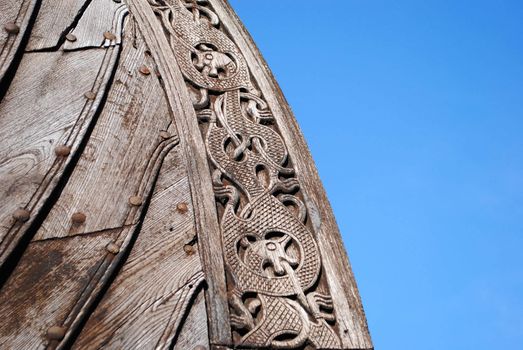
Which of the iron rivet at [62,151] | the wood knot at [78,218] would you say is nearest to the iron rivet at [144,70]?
the iron rivet at [62,151]

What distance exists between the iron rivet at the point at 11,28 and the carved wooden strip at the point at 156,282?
2.57ft

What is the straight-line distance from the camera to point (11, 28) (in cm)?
263

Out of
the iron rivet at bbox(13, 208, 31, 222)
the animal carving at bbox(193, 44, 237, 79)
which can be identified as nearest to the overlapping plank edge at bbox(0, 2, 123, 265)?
the iron rivet at bbox(13, 208, 31, 222)

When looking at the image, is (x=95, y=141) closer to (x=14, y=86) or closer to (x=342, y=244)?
(x=14, y=86)

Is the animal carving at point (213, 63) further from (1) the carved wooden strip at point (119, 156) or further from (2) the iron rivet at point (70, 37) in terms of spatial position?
(2) the iron rivet at point (70, 37)

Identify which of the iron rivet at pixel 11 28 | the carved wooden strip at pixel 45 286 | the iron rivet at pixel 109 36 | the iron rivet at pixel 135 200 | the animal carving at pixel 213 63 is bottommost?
the carved wooden strip at pixel 45 286

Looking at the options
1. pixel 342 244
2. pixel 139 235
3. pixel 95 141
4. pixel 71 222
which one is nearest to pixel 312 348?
pixel 342 244

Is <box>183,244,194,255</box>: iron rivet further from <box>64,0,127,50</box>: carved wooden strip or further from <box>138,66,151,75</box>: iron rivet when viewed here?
<box>64,0,127,50</box>: carved wooden strip

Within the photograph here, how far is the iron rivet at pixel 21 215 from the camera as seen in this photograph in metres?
2.04

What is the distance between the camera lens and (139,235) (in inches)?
85.4

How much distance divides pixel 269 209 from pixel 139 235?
47 cm

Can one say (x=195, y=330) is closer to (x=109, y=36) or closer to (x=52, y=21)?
(x=109, y=36)

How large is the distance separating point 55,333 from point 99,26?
1.41 meters

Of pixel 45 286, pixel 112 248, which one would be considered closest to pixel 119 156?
pixel 112 248
